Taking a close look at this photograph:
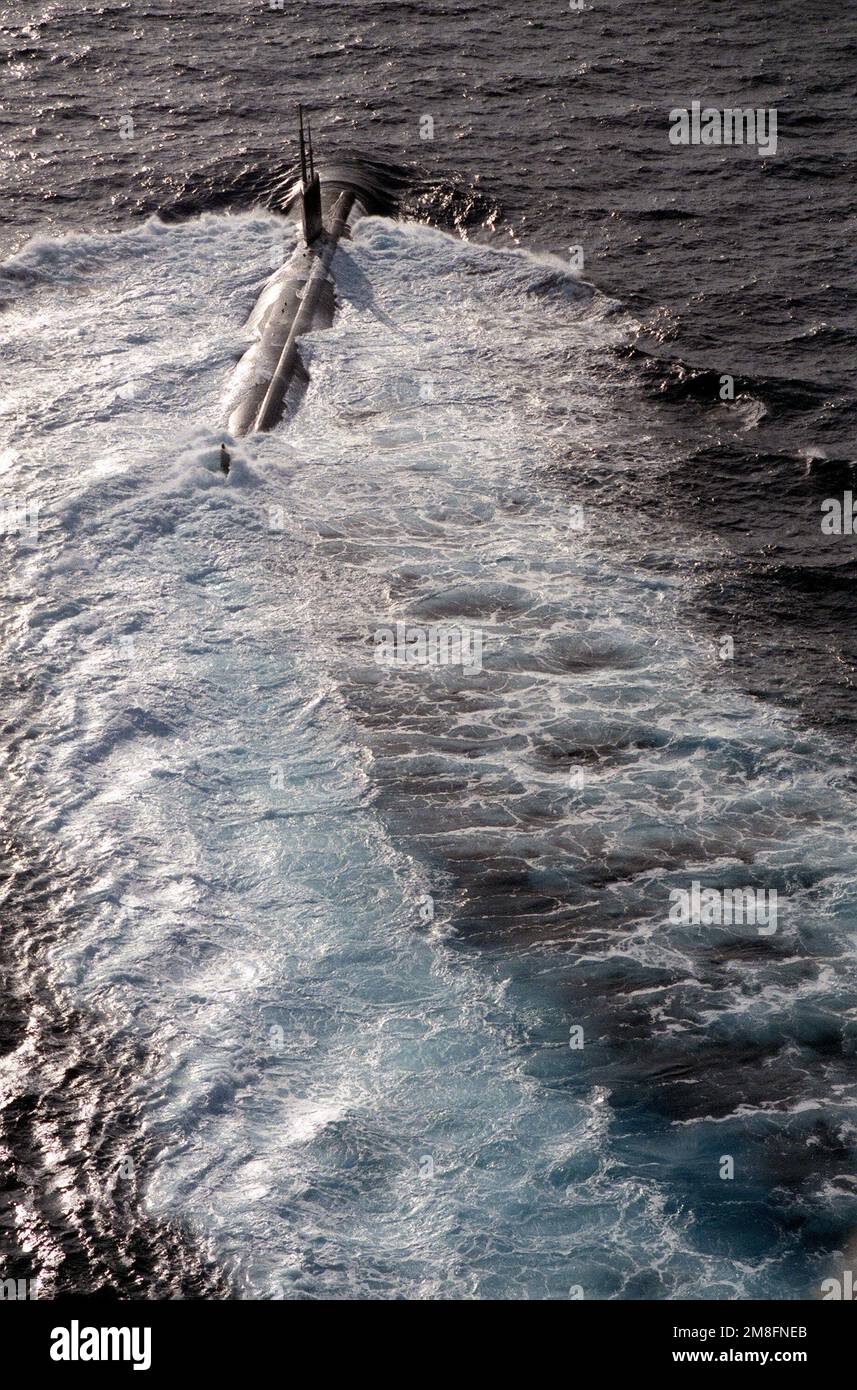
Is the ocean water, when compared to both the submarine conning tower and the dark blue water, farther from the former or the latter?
the submarine conning tower

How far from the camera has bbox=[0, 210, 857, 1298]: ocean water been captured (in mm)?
20078

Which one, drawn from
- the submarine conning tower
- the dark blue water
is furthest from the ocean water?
the submarine conning tower

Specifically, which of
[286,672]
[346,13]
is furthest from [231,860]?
[346,13]

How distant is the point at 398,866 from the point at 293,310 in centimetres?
2335

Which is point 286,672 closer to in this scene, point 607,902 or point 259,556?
point 259,556

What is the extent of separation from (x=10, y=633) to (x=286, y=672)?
6207 millimetres

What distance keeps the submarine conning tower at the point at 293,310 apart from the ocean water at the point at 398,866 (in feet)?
2.79

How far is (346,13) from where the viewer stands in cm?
6206

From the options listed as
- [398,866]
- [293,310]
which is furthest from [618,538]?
[293,310]

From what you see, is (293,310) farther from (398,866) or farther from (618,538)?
(398,866)

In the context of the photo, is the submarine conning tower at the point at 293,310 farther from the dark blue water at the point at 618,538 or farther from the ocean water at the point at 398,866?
the dark blue water at the point at 618,538

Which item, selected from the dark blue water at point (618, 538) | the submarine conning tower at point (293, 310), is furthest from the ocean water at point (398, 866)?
the submarine conning tower at point (293, 310)

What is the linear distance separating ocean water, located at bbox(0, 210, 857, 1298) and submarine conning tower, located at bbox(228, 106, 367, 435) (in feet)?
2.79

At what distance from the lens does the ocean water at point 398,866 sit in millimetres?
20078
